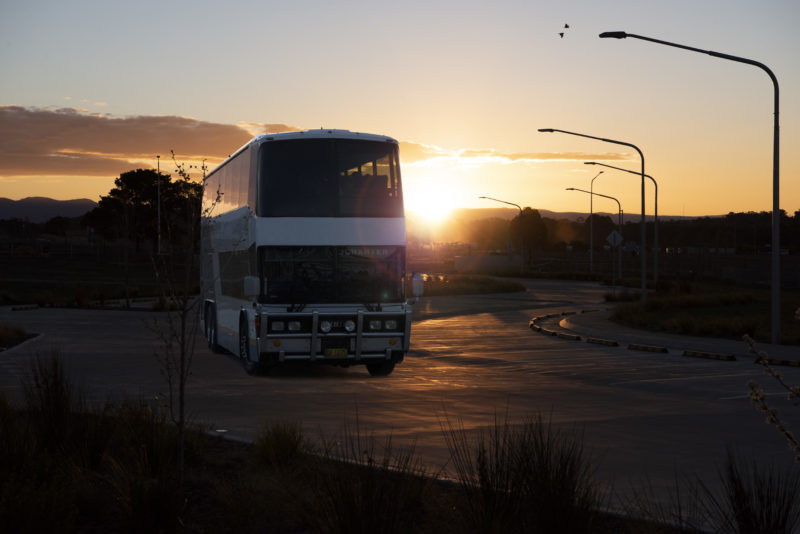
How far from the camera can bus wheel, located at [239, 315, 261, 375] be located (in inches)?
727

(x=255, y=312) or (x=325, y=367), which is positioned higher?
(x=255, y=312)

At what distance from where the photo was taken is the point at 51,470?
307 inches

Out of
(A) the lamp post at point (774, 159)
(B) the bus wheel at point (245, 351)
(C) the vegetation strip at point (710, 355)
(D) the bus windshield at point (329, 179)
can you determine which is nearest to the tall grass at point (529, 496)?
(D) the bus windshield at point (329, 179)

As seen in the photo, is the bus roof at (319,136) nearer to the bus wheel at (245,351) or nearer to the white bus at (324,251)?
the white bus at (324,251)

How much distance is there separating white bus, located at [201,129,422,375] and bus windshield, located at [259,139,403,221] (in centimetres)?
2

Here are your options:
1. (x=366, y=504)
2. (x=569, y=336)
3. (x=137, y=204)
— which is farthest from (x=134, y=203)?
(x=366, y=504)

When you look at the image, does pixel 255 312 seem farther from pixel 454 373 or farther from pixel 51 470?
pixel 51 470

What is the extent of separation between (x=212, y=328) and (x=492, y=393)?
10.1 m

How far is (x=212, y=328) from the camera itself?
23.7 m

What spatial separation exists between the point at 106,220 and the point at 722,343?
108 metres

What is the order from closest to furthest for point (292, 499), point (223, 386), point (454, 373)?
point (292, 499)
point (223, 386)
point (454, 373)

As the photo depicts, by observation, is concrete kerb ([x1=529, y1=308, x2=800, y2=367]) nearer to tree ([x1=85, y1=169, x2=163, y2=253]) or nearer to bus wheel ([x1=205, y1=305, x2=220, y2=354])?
bus wheel ([x1=205, y1=305, x2=220, y2=354])

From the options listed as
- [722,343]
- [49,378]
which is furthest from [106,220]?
[49,378]

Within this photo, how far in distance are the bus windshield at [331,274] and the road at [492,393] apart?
1.56m
